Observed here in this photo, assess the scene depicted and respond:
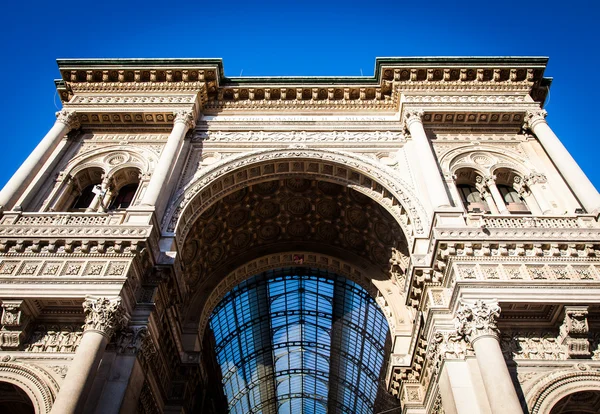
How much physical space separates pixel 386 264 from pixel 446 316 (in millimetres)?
6897

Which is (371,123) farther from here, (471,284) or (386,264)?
(471,284)

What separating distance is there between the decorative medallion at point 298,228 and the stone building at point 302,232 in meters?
0.07

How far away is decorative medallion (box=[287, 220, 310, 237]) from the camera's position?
22.0 m

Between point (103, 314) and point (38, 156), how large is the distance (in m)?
8.68

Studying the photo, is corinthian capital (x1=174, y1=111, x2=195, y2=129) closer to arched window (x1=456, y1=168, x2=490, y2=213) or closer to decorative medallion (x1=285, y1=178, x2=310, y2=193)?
decorative medallion (x1=285, y1=178, x2=310, y2=193)

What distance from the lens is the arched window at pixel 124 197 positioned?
18462 mm

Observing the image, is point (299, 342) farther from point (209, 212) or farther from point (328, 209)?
point (209, 212)

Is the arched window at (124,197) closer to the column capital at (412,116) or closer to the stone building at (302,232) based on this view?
the stone building at (302,232)

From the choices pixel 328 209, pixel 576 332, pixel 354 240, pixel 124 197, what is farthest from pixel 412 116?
pixel 124 197

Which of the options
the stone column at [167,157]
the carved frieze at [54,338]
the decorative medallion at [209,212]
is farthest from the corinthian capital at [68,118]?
the carved frieze at [54,338]

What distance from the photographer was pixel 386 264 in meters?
20.2

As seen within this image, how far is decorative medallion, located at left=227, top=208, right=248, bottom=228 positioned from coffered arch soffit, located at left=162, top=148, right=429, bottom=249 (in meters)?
1.92

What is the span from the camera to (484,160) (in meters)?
18.9

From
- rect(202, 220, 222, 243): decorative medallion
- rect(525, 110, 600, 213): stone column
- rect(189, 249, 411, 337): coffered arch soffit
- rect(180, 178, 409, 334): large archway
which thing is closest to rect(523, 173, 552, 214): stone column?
rect(525, 110, 600, 213): stone column
